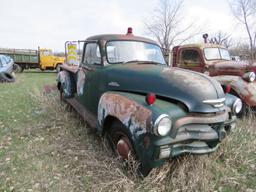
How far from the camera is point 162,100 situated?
290cm

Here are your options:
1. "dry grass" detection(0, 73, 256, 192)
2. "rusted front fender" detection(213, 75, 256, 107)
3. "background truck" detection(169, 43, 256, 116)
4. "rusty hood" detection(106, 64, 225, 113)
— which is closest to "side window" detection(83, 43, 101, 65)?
"rusty hood" detection(106, 64, 225, 113)

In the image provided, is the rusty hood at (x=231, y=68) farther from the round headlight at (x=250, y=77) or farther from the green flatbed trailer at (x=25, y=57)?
the green flatbed trailer at (x=25, y=57)

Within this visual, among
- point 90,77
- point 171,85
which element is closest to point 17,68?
point 90,77

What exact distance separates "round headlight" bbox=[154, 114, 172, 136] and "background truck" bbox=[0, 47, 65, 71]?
69.9 ft

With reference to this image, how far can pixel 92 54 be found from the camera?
4340mm

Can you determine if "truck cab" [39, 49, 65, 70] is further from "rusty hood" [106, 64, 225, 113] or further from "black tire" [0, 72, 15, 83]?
"rusty hood" [106, 64, 225, 113]

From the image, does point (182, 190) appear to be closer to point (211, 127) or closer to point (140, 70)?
point (211, 127)

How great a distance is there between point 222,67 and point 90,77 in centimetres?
405

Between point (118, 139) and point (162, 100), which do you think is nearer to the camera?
point (162, 100)

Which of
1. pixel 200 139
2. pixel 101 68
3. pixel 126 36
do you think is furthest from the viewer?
pixel 126 36

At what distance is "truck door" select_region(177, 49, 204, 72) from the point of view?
280 inches

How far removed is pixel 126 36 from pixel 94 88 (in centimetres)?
110

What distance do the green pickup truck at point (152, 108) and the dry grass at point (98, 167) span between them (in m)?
0.29

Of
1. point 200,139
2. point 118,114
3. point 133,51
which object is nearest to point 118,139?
point 118,114
